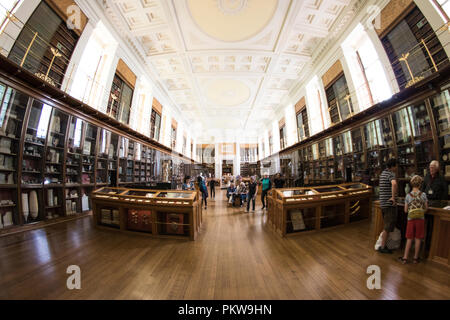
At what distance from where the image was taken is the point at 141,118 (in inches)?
382

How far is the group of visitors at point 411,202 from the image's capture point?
2.20 meters

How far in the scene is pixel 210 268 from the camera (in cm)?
218

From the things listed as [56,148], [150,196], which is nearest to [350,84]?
[150,196]

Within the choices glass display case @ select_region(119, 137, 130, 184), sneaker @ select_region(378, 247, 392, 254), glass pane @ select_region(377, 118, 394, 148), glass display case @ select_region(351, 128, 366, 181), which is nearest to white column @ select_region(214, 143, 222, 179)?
glass display case @ select_region(119, 137, 130, 184)

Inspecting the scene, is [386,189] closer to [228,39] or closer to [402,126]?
[402,126]

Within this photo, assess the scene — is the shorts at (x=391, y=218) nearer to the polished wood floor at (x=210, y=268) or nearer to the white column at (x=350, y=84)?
the polished wood floor at (x=210, y=268)

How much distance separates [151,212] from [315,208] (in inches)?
144

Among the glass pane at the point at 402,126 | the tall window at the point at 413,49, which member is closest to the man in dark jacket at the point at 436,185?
the glass pane at the point at 402,126

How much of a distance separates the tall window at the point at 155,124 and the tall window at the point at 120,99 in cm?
263

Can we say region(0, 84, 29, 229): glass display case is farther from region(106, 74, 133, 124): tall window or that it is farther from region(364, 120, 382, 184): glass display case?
region(364, 120, 382, 184): glass display case

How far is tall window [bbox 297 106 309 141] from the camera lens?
33.9ft

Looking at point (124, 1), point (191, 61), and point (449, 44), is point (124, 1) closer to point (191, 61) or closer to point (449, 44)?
point (191, 61)
